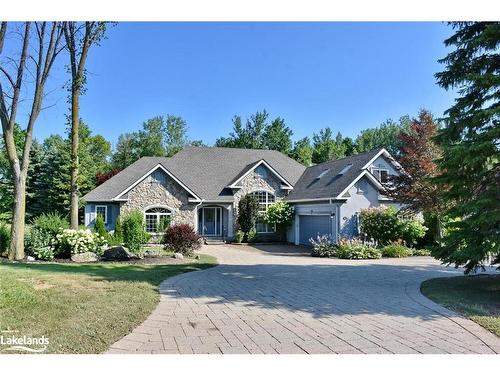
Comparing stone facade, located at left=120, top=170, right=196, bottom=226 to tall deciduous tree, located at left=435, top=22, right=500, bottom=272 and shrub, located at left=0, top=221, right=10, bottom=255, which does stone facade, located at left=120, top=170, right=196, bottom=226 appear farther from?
tall deciduous tree, located at left=435, top=22, right=500, bottom=272

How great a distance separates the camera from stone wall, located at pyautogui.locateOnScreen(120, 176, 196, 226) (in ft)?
77.4

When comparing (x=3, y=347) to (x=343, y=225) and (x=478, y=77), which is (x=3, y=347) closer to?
(x=478, y=77)

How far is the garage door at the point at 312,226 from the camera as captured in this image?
21766 millimetres

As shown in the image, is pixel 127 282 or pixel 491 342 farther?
pixel 127 282

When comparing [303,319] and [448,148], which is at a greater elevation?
[448,148]

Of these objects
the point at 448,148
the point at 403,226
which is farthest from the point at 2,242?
the point at 403,226

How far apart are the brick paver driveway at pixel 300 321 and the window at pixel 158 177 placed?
46.6ft

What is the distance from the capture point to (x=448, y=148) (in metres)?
8.02

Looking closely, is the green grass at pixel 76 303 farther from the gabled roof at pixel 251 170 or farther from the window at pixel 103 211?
the gabled roof at pixel 251 170

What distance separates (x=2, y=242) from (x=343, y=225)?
14.4 m

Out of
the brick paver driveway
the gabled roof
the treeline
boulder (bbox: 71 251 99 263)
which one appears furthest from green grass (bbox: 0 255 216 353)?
the gabled roof

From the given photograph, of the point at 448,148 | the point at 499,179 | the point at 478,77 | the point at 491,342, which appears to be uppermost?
the point at 478,77

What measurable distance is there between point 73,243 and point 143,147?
21.2 meters

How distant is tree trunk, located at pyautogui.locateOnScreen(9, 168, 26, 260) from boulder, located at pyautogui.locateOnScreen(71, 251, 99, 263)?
169cm
